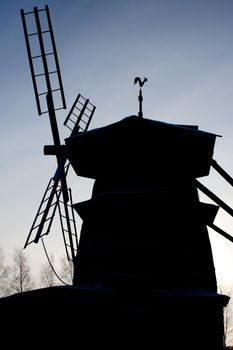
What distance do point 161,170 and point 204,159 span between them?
1263 millimetres

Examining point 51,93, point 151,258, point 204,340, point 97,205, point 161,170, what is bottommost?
point 204,340

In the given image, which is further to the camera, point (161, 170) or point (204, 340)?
point (161, 170)

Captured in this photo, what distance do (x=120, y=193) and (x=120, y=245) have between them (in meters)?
1.26

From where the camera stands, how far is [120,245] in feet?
31.3

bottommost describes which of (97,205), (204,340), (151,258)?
(204,340)

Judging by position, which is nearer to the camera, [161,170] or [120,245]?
[120,245]

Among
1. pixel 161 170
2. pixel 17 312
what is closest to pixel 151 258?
pixel 161 170

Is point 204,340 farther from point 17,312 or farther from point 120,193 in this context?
point 17,312

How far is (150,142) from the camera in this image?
1031 centimetres

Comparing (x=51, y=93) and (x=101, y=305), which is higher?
(x=51, y=93)

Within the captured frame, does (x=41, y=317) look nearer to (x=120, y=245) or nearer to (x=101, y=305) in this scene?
(x=101, y=305)

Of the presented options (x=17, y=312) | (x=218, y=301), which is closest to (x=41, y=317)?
(x=17, y=312)

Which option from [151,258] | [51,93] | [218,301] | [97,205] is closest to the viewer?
[218,301]

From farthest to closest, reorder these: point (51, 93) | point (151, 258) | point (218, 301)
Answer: point (51, 93) < point (151, 258) < point (218, 301)
